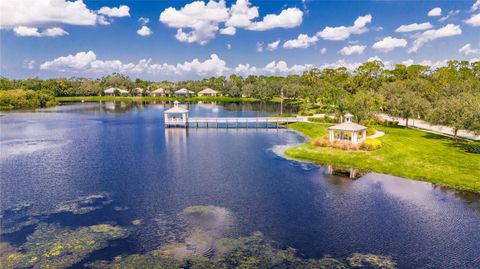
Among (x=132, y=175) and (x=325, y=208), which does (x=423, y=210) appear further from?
(x=132, y=175)

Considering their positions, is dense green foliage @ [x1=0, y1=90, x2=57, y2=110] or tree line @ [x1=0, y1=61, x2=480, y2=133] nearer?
tree line @ [x1=0, y1=61, x2=480, y2=133]

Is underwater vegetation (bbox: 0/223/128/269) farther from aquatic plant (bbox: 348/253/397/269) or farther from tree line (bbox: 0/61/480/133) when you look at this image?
tree line (bbox: 0/61/480/133)

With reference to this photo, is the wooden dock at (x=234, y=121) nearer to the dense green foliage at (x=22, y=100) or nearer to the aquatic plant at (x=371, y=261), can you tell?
the aquatic plant at (x=371, y=261)

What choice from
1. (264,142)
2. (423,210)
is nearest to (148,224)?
(423,210)

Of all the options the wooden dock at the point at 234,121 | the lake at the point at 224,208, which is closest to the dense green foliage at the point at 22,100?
the wooden dock at the point at 234,121

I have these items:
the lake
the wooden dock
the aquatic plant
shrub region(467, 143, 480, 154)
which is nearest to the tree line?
shrub region(467, 143, 480, 154)
